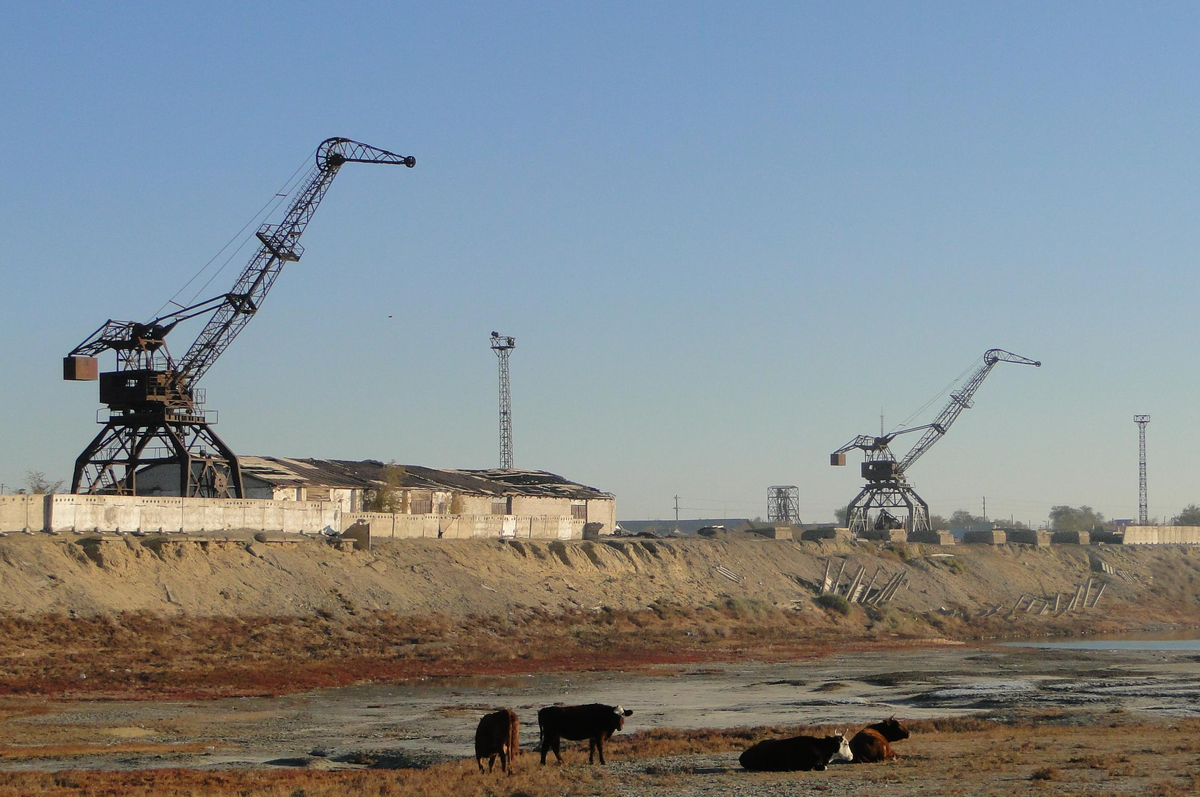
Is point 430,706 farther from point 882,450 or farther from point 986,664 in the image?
point 882,450

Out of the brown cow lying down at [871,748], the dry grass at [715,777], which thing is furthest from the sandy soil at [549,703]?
the brown cow lying down at [871,748]

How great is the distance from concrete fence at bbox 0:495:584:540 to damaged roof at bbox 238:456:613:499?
460 inches

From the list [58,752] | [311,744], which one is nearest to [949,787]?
[311,744]

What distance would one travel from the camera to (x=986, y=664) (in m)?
60.1

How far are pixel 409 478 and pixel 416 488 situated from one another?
655 centimetres

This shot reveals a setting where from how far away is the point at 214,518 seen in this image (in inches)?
2704

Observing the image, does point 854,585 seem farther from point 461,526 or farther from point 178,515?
point 178,515

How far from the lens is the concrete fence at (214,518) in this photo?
60.7m

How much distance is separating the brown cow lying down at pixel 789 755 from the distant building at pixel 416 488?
2296 inches

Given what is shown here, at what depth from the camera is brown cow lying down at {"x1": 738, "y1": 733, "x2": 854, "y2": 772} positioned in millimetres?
26516

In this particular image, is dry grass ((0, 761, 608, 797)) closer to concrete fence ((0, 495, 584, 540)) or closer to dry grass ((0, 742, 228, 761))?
dry grass ((0, 742, 228, 761))

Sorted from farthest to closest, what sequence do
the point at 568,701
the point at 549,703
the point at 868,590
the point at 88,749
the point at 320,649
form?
the point at 868,590, the point at 320,649, the point at 568,701, the point at 549,703, the point at 88,749

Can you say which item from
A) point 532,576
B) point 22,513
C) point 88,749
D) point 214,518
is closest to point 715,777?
point 88,749

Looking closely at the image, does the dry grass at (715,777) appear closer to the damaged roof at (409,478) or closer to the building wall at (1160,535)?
the damaged roof at (409,478)
